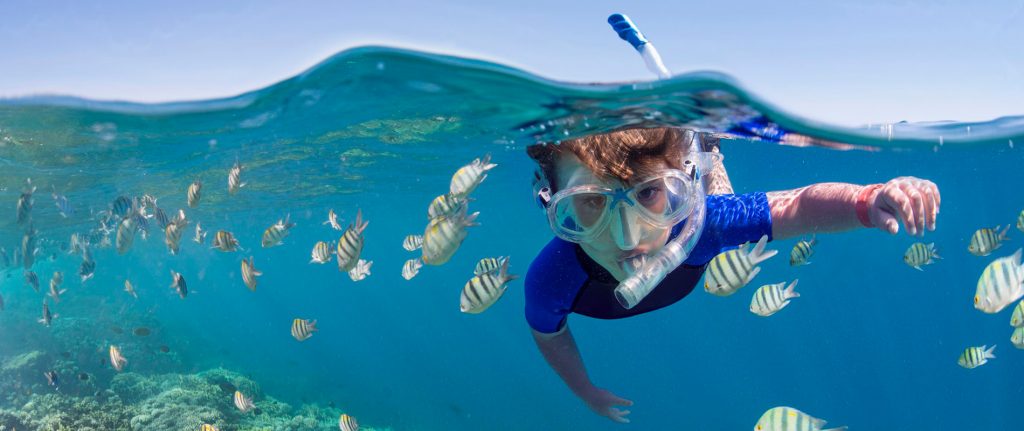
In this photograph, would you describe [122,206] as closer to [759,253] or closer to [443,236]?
[443,236]

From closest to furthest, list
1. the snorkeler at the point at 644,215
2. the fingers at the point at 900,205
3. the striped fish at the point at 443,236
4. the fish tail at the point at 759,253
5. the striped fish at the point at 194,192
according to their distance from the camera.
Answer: the fingers at the point at 900,205 < the snorkeler at the point at 644,215 < the fish tail at the point at 759,253 < the striped fish at the point at 443,236 < the striped fish at the point at 194,192

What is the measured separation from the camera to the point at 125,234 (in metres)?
9.45

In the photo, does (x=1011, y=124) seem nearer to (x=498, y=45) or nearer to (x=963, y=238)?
(x=498, y=45)

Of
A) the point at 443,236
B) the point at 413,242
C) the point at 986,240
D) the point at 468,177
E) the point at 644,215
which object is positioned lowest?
the point at 413,242

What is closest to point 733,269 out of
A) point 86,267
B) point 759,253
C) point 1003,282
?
point 759,253

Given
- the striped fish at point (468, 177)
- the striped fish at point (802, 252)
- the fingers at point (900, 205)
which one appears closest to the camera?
the fingers at point (900, 205)

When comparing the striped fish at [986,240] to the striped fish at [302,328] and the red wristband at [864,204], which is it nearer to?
the red wristband at [864,204]

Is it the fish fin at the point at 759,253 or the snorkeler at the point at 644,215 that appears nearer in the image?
the snorkeler at the point at 644,215

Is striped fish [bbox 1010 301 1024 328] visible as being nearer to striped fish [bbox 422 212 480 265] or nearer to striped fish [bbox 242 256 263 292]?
striped fish [bbox 422 212 480 265]

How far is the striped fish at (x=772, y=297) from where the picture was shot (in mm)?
6160

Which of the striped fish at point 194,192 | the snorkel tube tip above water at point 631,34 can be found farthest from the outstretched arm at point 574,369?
the striped fish at point 194,192

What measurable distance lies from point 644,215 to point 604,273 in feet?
4.14

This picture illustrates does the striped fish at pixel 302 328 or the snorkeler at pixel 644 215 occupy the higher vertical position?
the snorkeler at pixel 644 215

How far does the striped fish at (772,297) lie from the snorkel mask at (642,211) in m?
2.25
